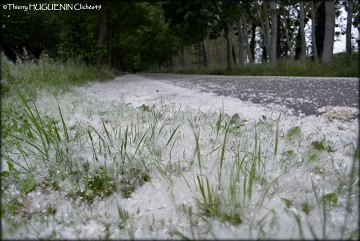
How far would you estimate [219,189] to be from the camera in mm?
852

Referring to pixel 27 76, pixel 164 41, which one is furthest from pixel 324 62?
pixel 164 41

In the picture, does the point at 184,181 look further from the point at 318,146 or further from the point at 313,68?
the point at 313,68

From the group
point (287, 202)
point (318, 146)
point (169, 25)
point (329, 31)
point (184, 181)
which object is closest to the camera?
point (287, 202)

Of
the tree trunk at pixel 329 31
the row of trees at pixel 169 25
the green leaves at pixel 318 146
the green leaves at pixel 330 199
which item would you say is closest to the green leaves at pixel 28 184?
the green leaves at pixel 330 199

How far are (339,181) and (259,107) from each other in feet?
5.20

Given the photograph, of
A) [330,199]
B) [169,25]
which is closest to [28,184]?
[330,199]

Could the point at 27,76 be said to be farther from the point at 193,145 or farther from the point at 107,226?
the point at 107,226

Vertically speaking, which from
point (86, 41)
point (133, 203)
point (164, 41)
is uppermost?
point (164, 41)

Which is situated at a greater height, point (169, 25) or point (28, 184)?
point (169, 25)

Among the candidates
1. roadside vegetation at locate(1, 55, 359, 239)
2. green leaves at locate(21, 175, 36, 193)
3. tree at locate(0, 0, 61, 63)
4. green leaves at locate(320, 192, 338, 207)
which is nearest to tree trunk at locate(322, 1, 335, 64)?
roadside vegetation at locate(1, 55, 359, 239)

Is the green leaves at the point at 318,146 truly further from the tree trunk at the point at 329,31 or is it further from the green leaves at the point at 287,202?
the tree trunk at the point at 329,31

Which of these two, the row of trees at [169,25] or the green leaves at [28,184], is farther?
the row of trees at [169,25]

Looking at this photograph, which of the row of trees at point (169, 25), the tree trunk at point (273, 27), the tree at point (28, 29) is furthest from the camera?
the tree at point (28, 29)

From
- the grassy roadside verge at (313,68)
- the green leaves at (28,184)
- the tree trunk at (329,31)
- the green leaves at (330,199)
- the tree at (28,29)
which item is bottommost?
the green leaves at (330,199)
